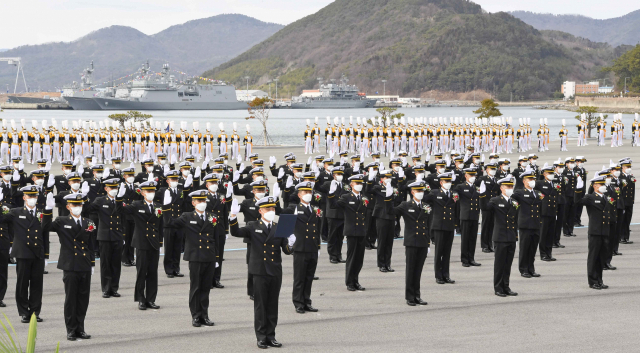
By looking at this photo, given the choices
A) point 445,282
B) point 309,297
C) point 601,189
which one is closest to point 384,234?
point 445,282

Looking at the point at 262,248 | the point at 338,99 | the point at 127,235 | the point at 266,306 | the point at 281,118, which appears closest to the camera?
the point at 266,306

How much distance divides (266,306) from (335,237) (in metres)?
4.61

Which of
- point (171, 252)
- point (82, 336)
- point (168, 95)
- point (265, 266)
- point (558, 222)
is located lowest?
point (82, 336)

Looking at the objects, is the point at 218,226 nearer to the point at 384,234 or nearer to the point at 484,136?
the point at 384,234

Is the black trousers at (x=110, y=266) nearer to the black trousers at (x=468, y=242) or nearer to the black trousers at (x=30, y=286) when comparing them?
the black trousers at (x=30, y=286)

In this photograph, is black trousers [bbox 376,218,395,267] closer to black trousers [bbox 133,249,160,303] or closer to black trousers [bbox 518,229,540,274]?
black trousers [bbox 518,229,540,274]

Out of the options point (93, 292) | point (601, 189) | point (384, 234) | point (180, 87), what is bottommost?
point (93, 292)

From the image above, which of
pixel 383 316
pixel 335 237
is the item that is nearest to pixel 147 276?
pixel 383 316

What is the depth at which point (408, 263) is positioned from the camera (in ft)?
31.6

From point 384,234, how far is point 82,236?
5.05 meters

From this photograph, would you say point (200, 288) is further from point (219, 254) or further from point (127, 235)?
point (127, 235)

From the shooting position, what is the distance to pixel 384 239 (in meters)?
11.4

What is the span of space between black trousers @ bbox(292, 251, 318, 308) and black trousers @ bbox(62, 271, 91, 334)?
2.65m

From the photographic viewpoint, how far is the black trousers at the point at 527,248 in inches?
431
